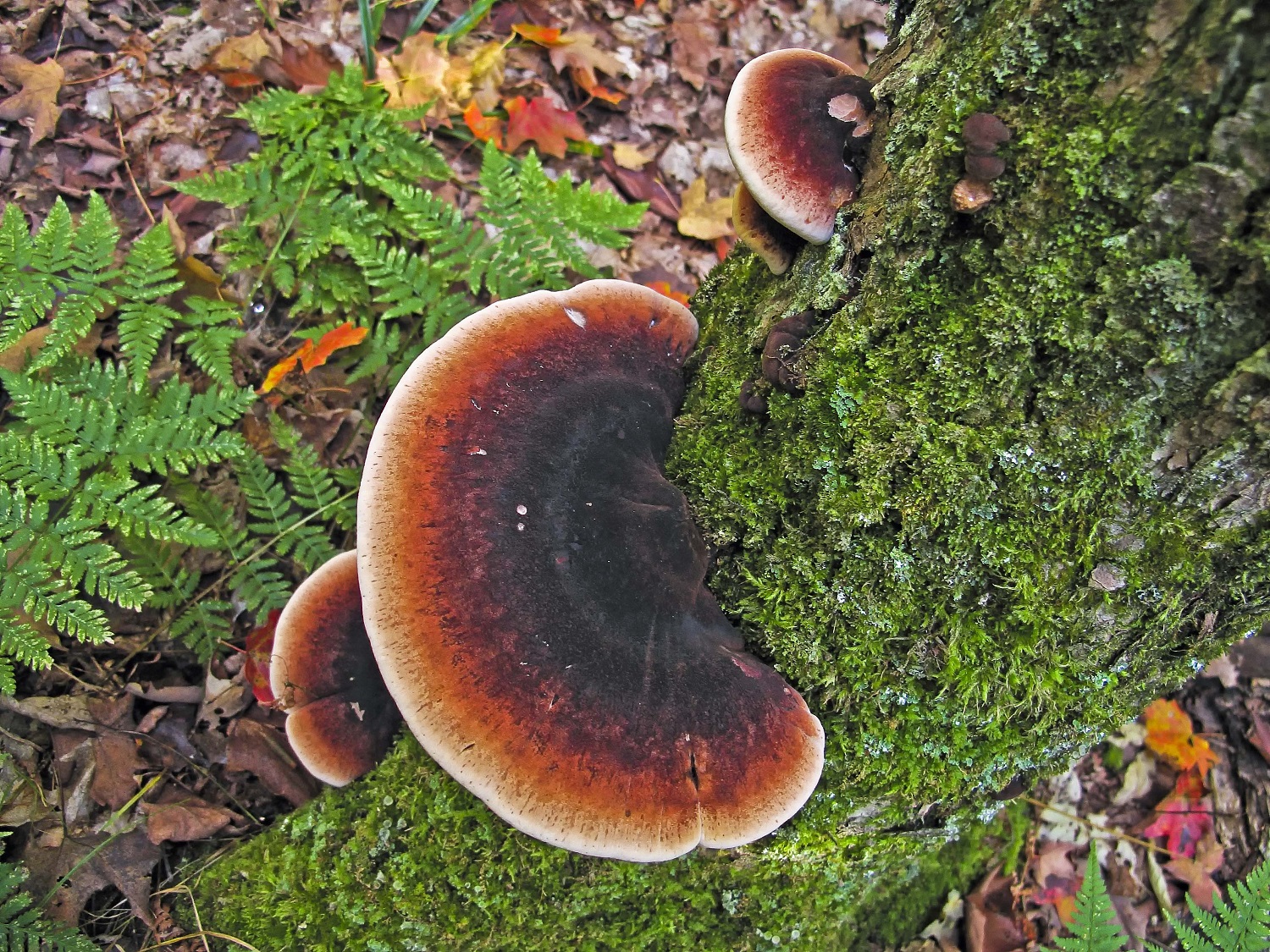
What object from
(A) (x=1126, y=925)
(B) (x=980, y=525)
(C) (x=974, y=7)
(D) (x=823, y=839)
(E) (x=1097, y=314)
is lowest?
(A) (x=1126, y=925)

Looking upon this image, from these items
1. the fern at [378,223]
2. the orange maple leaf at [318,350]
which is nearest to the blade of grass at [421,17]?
the fern at [378,223]

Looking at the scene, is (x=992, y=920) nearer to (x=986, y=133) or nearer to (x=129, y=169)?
(x=986, y=133)

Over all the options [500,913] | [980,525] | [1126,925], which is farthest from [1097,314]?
[1126,925]

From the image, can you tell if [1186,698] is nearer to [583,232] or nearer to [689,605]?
[689,605]

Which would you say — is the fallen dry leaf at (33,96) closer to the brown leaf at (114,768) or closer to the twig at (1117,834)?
the brown leaf at (114,768)

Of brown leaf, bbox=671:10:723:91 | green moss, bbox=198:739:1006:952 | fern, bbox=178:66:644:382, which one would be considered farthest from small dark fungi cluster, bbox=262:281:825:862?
brown leaf, bbox=671:10:723:91
